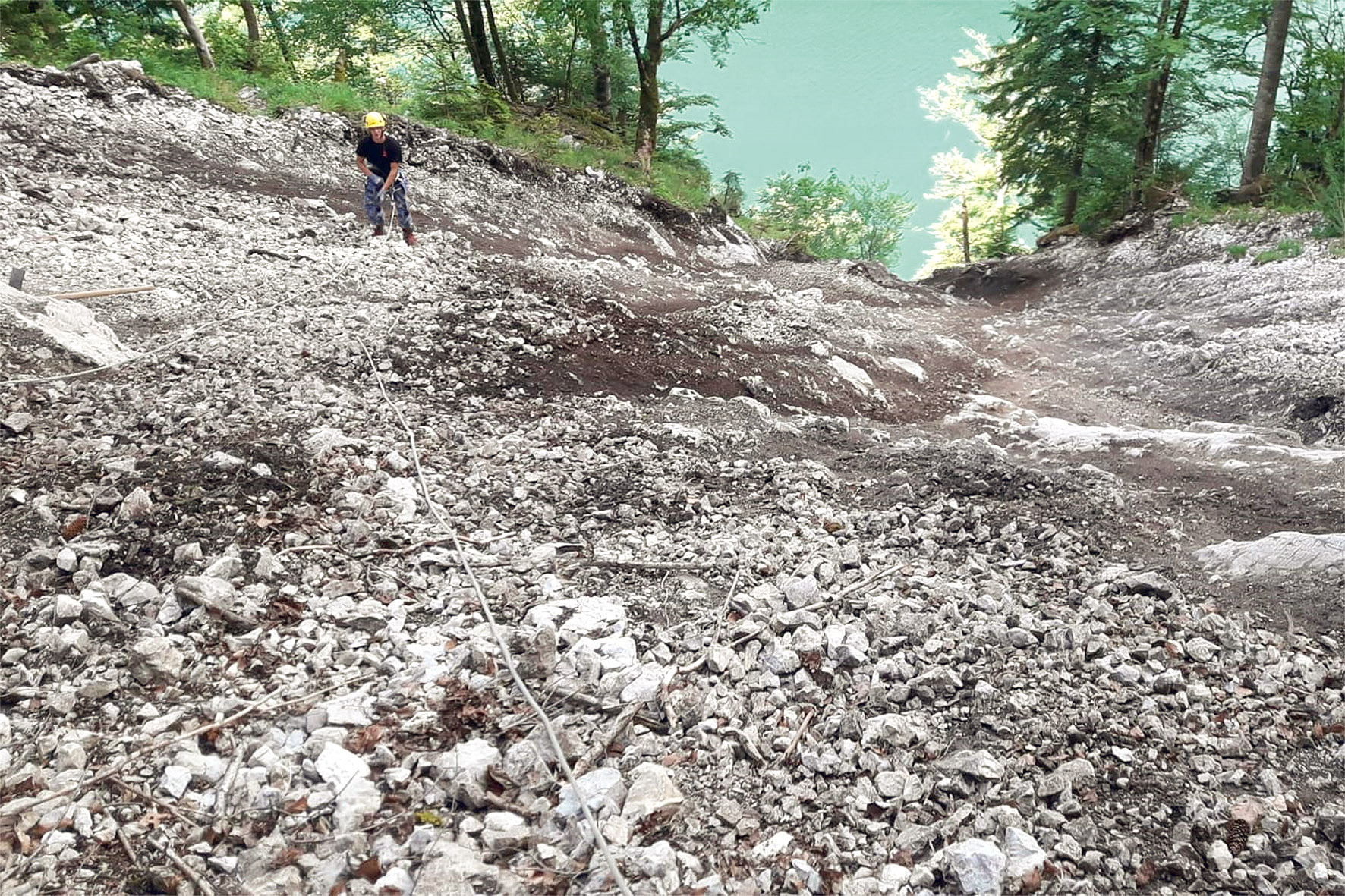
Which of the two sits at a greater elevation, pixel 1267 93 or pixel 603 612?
pixel 1267 93

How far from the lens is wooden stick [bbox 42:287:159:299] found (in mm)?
5732

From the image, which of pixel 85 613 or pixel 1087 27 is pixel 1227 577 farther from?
pixel 1087 27

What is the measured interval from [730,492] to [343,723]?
2.59m

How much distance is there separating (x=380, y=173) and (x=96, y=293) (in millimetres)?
3998

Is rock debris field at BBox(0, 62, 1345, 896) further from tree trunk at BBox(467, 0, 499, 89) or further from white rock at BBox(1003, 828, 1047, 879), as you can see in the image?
tree trunk at BBox(467, 0, 499, 89)

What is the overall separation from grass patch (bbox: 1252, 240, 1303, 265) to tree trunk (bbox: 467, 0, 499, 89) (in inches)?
657

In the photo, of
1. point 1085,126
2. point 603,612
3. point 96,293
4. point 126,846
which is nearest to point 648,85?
point 1085,126

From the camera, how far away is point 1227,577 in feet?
11.0

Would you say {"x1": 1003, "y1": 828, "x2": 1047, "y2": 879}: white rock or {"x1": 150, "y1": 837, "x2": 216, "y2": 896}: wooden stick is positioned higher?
{"x1": 1003, "y1": 828, "x2": 1047, "y2": 879}: white rock

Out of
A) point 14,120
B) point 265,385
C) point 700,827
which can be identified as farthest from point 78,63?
point 700,827

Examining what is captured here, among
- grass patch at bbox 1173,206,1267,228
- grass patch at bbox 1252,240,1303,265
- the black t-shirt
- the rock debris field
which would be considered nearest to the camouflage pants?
the black t-shirt

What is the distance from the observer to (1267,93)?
14641 mm

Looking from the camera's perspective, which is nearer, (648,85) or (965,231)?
(648,85)

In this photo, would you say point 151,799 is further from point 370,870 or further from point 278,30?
point 278,30
